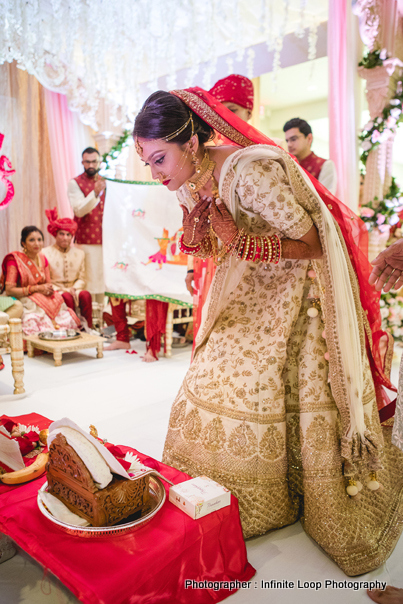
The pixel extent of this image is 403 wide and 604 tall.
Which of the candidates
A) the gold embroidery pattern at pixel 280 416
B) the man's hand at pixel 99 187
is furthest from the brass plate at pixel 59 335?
the gold embroidery pattern at pixel 280 416

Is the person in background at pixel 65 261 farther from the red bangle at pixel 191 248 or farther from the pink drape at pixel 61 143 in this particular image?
the red bangle at pixel 191 248

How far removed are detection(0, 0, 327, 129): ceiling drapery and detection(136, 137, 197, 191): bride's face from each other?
3.83m

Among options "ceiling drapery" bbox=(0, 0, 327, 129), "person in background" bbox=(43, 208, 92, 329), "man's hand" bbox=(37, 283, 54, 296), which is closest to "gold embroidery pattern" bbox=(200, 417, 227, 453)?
"man's hand" bbox=(37, 283, 54, 296)

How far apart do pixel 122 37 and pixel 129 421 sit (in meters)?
4.72

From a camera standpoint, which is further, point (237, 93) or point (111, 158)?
point (111, 158)

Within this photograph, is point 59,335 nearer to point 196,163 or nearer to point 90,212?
point 90,212

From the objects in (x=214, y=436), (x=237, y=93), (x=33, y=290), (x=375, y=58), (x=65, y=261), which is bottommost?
(x=214, y=436)

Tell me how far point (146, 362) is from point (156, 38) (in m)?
4.07

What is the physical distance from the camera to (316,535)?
1579 millimetres

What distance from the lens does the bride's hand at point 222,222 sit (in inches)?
62.6

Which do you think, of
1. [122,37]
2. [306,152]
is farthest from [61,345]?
[122,37]

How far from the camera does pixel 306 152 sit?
366 cm

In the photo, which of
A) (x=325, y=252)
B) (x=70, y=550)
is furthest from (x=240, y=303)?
(x=70, y=550)

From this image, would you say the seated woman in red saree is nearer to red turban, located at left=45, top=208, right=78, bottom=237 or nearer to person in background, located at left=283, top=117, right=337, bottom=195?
red turban, located at left=45, top=208, right=78, bottom=237
